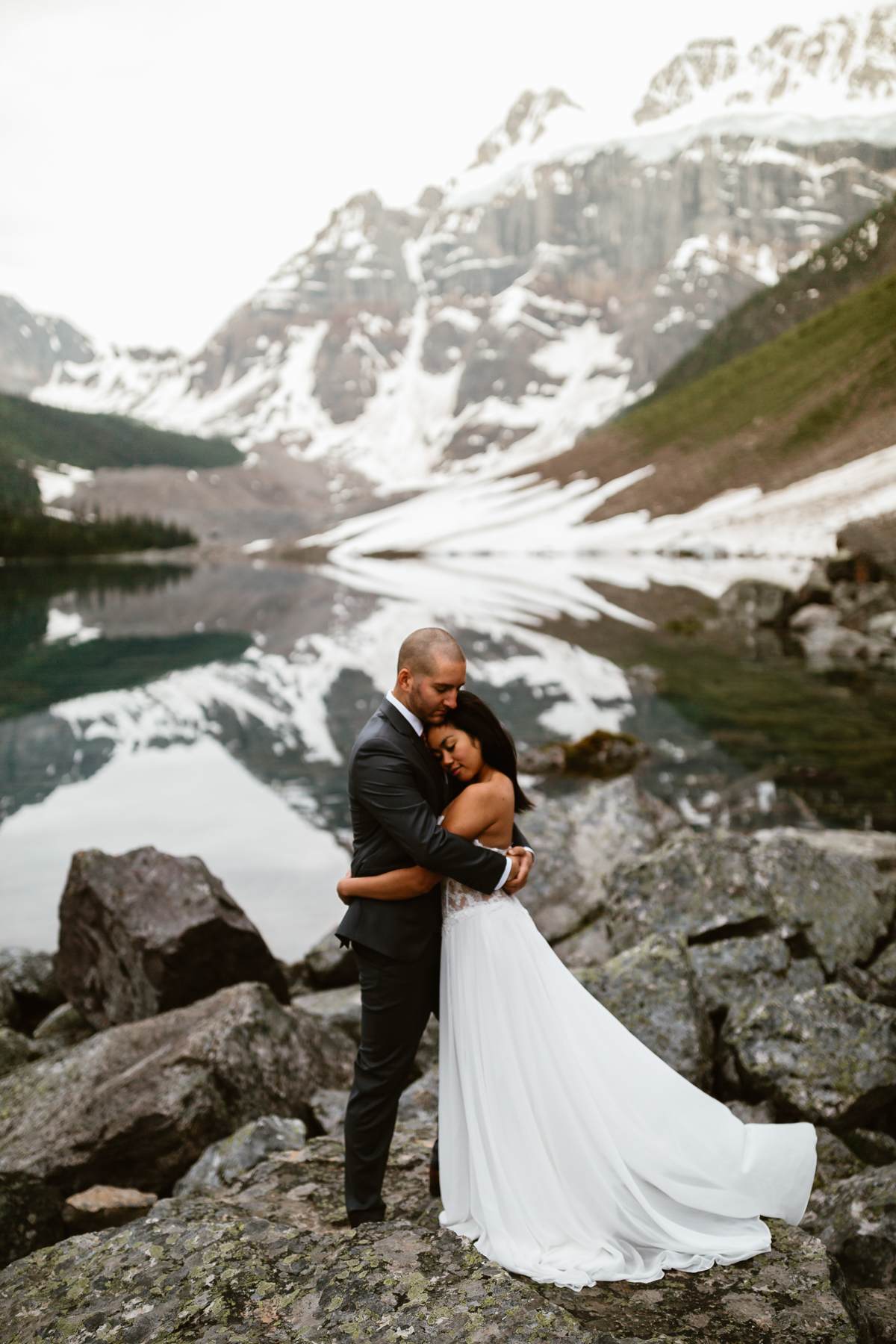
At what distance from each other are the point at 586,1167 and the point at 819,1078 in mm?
2598

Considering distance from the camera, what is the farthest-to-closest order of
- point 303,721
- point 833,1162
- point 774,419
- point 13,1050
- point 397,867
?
point 774,419
point 303,721
point 13,1050
point 833,1162
point 397,867

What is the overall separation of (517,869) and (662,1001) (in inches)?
102

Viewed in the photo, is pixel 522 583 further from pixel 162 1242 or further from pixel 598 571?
pixel 162 1242

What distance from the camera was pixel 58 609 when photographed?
60375 millimetres

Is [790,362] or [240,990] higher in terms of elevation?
[790,362]

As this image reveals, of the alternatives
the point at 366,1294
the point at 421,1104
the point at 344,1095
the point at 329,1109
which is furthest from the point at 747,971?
the point at 366,1294

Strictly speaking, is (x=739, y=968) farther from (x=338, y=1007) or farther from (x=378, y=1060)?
(x=338, y=1007)

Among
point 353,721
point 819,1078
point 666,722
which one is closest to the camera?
point 819,1078

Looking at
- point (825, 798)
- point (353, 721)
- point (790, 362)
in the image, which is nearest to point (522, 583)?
point (353, 721)

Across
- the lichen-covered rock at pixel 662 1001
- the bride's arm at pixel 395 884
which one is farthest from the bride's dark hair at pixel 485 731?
the lichen-covered rock at pixel 662 1001

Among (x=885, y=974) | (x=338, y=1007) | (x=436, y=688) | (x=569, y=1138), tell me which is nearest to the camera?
(x=569, y=1138)

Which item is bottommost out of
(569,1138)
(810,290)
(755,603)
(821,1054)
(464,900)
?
(821,1054)

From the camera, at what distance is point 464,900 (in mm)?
4895

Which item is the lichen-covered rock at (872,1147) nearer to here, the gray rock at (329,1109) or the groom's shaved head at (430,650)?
the gray rock at (329,1109)
